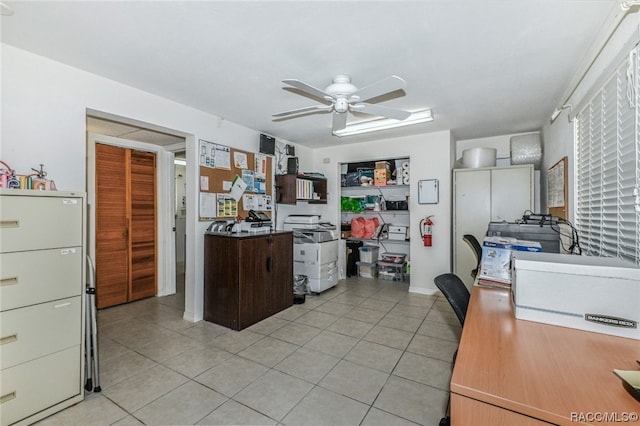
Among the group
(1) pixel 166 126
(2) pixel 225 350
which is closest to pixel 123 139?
(1) pixel 166 126

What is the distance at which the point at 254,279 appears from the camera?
3.12 metres

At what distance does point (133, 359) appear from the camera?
2371mm

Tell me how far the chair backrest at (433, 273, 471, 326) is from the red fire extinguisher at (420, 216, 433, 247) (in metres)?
2.26

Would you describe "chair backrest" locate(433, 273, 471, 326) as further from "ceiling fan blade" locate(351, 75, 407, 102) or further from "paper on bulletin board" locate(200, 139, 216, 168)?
"paper on bulletin board" locate(200, 139, 216, 168)

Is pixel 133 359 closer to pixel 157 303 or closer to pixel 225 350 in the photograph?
pixel 225 350

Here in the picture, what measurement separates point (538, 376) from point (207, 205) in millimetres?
3210

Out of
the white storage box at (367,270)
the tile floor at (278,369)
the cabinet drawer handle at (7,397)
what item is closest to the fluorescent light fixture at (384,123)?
the tile floor at (278,369)

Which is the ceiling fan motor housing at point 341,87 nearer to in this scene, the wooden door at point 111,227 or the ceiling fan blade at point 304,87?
the ceiling fan blade at point 304,87

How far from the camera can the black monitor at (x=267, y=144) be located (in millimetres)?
3976

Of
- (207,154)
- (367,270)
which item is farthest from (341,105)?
(367,270)

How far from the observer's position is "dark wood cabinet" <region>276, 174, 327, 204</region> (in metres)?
4.20

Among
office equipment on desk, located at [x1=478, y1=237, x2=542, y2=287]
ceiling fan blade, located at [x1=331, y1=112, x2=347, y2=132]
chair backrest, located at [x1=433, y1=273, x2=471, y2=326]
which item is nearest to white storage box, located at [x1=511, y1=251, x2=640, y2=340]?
chair backrest, located at [x1=433, y1=273, x2=471, y2=326]

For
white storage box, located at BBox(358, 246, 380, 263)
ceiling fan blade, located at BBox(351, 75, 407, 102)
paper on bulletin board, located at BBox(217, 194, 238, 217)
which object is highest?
ceiling fan blade, located at BBox(351, 75, 407, 102)

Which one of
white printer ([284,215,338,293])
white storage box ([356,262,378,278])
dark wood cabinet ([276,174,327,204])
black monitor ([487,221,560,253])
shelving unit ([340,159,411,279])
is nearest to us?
black monitor ([487,221,560,253])
